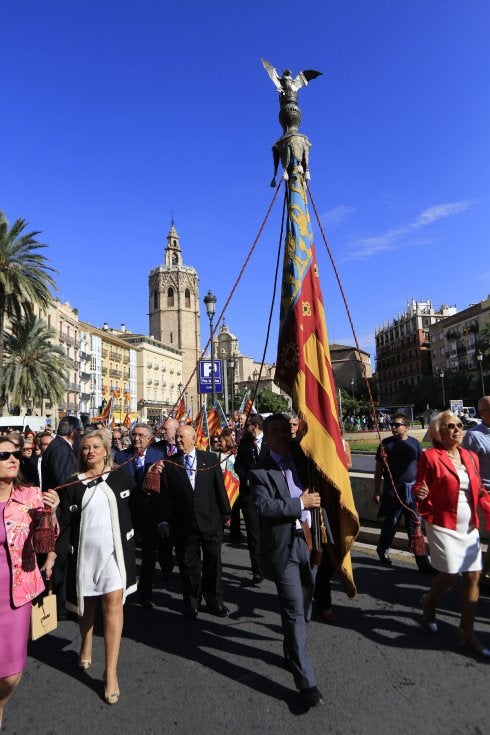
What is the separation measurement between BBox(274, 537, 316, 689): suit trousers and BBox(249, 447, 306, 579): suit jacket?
0.23 ft

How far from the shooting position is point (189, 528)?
496 centimetres

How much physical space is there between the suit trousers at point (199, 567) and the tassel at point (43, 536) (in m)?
2.10

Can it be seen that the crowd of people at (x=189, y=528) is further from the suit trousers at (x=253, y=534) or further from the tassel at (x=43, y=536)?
the suit trousers at (x=253, y=534)

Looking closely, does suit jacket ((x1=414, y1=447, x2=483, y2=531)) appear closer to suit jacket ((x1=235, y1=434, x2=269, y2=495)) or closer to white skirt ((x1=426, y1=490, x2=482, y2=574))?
white skirt ((x1=426, y1=490, x2=482, y2=574))

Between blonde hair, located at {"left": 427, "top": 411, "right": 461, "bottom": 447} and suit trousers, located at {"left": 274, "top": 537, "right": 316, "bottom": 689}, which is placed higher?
blonde hair, located at {"left": 427, "top": 411, "right": 461, "bottom": 447}

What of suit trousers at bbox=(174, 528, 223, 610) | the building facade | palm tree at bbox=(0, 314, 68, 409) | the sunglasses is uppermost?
the building facade

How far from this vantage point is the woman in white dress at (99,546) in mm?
3451

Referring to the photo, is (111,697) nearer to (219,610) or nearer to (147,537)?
(219,610)

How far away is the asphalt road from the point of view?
3064 millimetres

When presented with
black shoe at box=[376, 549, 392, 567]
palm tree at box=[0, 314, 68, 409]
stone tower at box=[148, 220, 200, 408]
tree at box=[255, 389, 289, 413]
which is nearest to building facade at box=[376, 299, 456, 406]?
tree at box=[255, 389, 289, 413]

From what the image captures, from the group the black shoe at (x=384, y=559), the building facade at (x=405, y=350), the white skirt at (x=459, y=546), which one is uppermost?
the building facade at (x=405, y=350)

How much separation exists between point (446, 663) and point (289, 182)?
4094 mm

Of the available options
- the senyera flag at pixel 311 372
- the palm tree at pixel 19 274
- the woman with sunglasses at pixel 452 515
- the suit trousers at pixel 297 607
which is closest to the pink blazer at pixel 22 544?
the suit trousers at pixel 297 607

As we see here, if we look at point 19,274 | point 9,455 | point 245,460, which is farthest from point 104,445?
point 19,274
